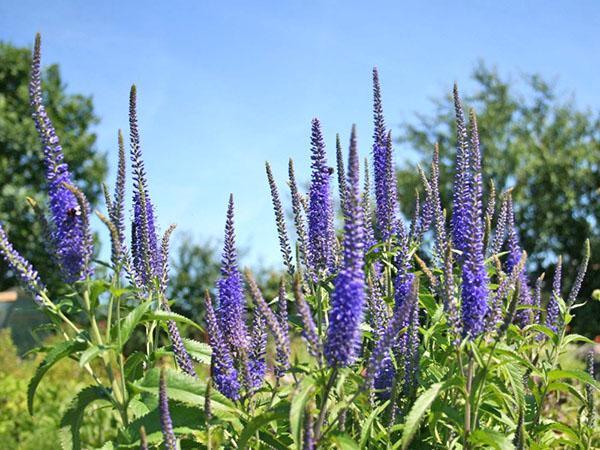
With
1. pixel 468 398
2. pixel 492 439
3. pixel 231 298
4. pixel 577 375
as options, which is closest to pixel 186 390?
pixel 231 298

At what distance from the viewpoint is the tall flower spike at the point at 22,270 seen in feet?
9.83

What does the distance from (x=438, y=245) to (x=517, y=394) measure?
100 centimetres

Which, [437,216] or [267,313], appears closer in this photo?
[267,313]

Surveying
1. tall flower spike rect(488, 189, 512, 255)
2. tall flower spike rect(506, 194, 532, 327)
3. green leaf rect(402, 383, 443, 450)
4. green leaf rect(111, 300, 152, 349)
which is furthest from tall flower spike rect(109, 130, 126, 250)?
tall flower spike rect(506, 194, 532, 327)

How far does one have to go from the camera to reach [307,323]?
2.59m

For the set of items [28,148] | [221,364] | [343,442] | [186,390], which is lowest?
[343,442]

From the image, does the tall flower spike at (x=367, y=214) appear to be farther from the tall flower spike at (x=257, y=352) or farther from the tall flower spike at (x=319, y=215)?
the tall flower spike at (x=257, y=352)

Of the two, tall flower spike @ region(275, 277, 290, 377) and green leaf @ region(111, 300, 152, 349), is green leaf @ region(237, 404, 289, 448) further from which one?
green leaf @ region(111, 300, 152, 349)

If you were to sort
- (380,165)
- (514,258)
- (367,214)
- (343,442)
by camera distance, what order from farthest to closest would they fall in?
(514,258) → (380,165) → (367,214) → (343,442)

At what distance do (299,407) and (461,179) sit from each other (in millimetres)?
1362

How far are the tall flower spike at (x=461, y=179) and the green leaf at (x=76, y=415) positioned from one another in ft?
5.62

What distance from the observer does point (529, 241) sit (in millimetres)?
31172

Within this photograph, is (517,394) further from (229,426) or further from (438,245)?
(229,426)

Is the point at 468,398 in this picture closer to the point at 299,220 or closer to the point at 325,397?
the point at 325,397
